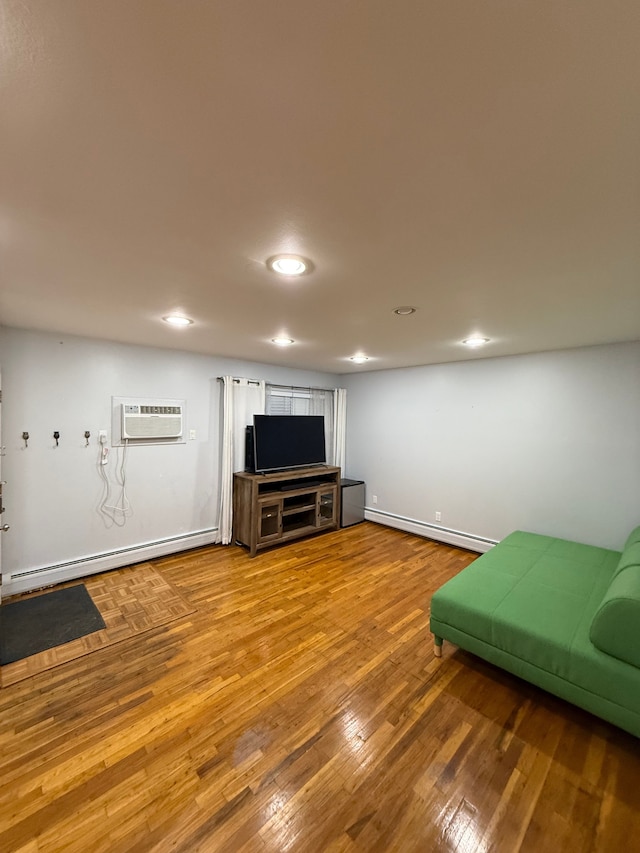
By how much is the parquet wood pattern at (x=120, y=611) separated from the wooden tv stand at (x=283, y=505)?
1.05m

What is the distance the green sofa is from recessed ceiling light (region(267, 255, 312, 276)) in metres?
2.24

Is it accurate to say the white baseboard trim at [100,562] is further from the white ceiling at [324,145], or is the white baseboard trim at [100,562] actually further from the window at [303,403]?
the white ceiling at [324,145]

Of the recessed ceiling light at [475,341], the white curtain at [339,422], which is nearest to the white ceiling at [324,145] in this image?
the recessed ceiling light at [475,341]

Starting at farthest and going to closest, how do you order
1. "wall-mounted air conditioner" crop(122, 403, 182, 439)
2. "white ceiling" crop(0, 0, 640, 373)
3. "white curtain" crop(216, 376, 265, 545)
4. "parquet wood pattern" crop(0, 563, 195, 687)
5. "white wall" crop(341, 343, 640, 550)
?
"white curtain" crop(216, 376, 265, 545), "wall-mounted air conditioner" crop(122, 403, 182, 439), "white wall" crop(341, 343, 640, 550), "parquet wood pattern" crop(0, 563, 195, 687), "white ceiling" crop(0, 0, 640, 373)

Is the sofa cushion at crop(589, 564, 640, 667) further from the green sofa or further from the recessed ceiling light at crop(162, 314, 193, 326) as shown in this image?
the recessed ceiling light at crop(162, 314, 193, 326)

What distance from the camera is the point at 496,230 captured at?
51.1 inches

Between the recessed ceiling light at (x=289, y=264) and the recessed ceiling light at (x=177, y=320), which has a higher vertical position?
the recessed ceiling light at (x=177, y=320)

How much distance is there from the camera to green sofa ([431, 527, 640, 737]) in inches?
67.1

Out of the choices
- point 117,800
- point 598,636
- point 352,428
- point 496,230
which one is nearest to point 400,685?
point 598,636

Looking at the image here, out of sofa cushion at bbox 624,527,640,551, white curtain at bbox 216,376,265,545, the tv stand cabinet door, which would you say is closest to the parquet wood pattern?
white curtain at bbox 216,376,265,545

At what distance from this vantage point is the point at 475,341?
3.13m

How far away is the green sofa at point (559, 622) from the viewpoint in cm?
171

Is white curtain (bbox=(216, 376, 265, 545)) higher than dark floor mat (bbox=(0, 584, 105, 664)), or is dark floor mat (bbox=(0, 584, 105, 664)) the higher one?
white curtain (bbox=(216, 376, 265, 545))

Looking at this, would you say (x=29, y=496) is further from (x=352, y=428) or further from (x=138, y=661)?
(x=352, y=428)
